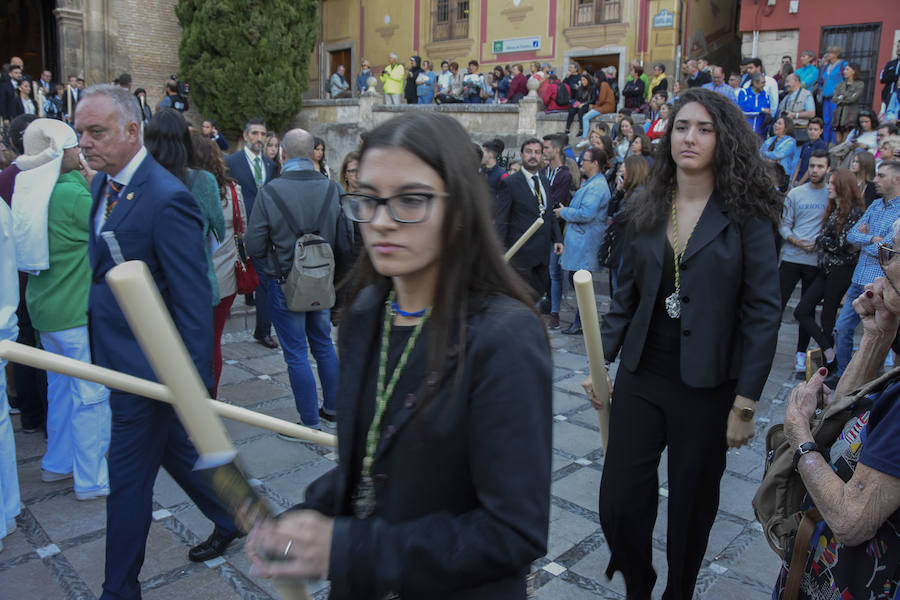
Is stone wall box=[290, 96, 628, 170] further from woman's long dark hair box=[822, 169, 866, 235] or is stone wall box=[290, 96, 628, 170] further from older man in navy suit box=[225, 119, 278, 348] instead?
woman's long dark hair box=[822, 169, 866, 235]

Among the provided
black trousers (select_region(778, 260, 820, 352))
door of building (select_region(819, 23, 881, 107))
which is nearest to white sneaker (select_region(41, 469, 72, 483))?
black trousers (select_region(778, 260, 820, 352))

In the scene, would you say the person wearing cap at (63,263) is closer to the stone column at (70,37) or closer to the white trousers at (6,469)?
the white trousers at (6,469)

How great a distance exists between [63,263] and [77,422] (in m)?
0.86

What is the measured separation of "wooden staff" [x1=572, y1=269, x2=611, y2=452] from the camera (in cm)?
199

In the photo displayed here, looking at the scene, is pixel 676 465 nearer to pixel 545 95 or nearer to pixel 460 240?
pixel 460 240

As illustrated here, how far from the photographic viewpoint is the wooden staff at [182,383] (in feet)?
3.32

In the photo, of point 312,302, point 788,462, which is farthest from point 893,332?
point 312,302

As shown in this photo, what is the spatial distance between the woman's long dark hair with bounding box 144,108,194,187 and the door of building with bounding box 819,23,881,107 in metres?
20.0

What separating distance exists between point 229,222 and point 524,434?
170 inches

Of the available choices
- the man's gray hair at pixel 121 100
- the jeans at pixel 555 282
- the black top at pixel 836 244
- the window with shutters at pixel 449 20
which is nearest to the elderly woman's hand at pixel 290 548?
the man's gray hair at pixel 121 100

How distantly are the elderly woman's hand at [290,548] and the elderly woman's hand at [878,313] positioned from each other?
5.62 feet

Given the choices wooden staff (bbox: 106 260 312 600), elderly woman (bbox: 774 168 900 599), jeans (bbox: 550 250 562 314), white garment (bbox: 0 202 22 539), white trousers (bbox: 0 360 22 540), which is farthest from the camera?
jeans (bbox: 550 250 562 314)

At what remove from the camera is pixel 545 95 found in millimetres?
17922

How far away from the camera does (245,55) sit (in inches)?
840
